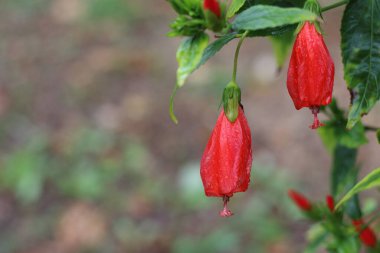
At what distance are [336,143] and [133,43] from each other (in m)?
3.38

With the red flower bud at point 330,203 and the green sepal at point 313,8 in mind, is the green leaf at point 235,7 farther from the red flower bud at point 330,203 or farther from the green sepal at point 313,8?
the red flower bud at point 330,203

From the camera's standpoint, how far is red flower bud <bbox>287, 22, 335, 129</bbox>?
2.86 ft

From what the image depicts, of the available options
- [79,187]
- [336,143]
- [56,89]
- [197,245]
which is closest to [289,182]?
[197,245]


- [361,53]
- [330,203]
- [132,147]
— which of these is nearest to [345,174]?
[330,203]

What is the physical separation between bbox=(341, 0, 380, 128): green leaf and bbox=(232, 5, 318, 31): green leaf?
0.66 ft

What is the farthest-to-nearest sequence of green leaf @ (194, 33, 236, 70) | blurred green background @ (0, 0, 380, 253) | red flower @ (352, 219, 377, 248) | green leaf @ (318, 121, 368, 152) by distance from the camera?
1. blurred green background @ (0, 0, 380, 253)
2. red flower @ (352, 219, 377, 248)
3. green leaf @ (318, 121, 368, 152)
4. green leaf @ (194, 33, 236, 70)

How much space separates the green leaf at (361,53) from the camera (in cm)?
96

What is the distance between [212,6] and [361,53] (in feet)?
0.89

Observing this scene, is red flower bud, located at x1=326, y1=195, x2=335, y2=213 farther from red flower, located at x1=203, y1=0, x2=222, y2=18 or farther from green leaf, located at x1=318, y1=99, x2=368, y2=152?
red flower, located at x1=203, y1=0, x2=222, y2=18

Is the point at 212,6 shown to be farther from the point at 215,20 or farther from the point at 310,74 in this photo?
the point at 310,74

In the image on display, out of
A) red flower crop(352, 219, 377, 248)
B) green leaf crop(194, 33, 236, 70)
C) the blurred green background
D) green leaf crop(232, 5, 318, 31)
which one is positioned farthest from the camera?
the blurred green background

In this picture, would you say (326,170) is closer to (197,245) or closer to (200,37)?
(197,245)

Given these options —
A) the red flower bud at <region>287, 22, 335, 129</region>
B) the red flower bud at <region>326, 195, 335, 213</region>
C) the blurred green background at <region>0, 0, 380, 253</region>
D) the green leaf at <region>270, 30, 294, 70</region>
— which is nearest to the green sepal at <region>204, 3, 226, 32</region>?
the red flower bud at <region>287, 22, 335, 129</region>

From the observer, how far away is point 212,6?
0.85 m
